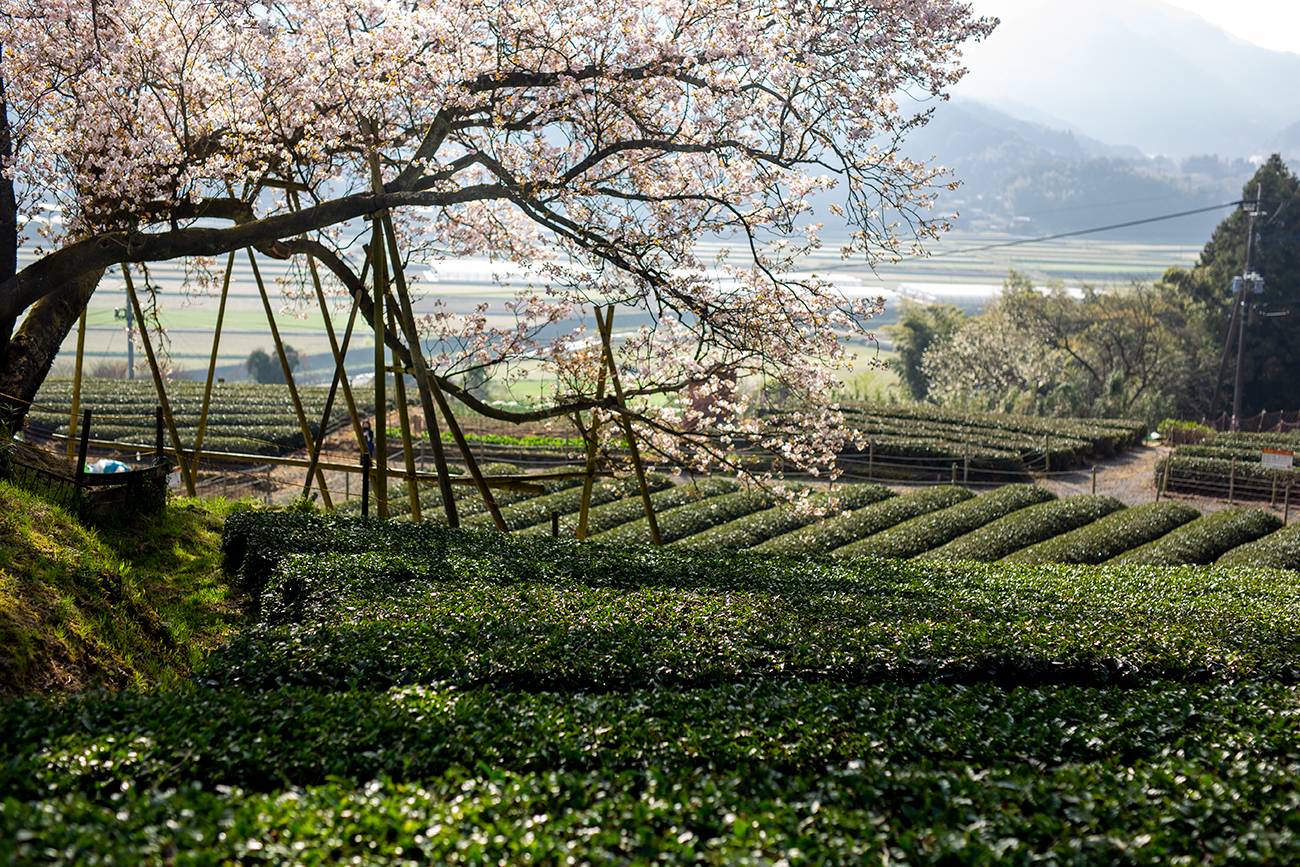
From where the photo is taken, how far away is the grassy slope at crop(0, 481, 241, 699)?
577 cm

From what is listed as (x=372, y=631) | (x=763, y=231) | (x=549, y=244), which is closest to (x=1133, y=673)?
(x=372, y=631)

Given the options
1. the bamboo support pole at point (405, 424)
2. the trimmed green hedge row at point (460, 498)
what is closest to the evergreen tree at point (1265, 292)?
the trimmed green hedge row at point (460, 498)

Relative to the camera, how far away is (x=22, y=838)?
2846 mm

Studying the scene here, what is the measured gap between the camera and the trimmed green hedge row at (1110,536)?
57.0ft

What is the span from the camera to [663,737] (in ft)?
14.2

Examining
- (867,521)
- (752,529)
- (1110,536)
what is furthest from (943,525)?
(752,529)

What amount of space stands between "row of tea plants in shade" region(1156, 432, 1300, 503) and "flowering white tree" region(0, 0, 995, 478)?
22.3 metres

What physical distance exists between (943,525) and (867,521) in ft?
5.71

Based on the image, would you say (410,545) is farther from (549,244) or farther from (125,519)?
(549,244)

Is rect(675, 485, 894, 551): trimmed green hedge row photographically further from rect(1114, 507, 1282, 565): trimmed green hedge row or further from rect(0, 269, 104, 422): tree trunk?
rect(0, 269, 104, 422): tree trunk

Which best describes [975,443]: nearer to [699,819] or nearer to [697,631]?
[697,631]

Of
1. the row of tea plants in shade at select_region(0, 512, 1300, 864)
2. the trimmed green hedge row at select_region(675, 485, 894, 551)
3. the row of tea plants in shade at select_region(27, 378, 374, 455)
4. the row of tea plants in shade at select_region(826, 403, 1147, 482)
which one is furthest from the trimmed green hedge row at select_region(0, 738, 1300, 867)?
the row of tea plants in shade at select_region(27, 378, 374, 455)

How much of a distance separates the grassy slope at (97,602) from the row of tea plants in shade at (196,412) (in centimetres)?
1668

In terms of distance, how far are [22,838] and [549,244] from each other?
10.6 meters
